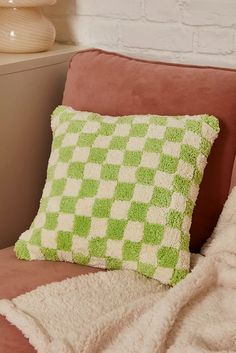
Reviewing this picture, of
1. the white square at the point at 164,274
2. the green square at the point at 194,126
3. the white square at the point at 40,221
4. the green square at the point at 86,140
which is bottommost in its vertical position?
the white square at the point at 164,274

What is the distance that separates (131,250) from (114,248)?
35 millimetres

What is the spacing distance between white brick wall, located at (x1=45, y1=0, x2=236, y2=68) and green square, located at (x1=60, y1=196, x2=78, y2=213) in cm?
59

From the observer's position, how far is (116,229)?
3.96ft

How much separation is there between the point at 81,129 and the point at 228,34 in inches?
19.4

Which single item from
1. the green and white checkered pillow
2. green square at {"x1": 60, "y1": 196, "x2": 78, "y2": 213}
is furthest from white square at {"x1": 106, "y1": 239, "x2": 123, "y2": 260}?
green square at {"x1": 60, "y1": 196, "x2": 78, "y2": 213}

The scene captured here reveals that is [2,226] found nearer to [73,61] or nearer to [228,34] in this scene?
[73,61]

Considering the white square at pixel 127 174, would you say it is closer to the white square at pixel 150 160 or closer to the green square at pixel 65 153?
the white square at pixel 150 160

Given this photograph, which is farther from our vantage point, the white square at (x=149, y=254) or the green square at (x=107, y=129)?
the green square at (x=107, y=129)

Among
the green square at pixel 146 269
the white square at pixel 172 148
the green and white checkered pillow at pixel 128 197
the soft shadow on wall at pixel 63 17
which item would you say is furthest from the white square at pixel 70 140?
the soft shadow on wall at pixel 63 17

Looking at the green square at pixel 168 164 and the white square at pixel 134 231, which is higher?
the green square at pixel 168 164

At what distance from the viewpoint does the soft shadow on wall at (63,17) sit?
6.04 ft

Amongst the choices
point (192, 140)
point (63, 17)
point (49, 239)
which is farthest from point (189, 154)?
point (63, 17)

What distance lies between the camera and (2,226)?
5.26 feet

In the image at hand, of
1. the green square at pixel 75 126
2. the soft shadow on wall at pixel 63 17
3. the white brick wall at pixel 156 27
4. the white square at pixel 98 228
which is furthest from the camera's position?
the soft shadow on wall at pixel 63 17
